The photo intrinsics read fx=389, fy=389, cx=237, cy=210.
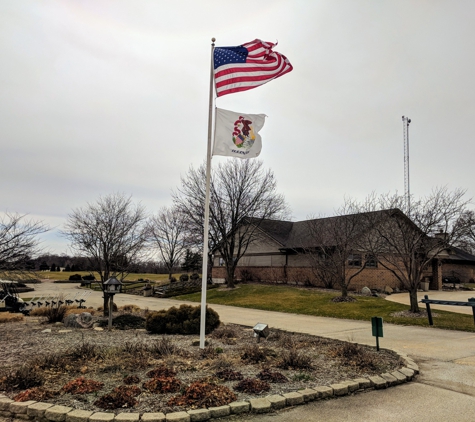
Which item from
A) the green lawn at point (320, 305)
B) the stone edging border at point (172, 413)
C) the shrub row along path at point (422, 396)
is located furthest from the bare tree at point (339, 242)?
the stone edging border at point (172, 413)

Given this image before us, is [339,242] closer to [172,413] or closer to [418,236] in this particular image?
[418,236]

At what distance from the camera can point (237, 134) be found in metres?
9.08

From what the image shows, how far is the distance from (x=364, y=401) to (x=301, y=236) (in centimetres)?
2933

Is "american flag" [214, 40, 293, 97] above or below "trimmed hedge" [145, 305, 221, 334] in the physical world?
above

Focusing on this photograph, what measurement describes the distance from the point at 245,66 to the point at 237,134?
69.3 inches

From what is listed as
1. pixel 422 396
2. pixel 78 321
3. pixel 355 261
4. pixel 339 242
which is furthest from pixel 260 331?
pixel 355 261

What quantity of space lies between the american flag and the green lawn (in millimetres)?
9994

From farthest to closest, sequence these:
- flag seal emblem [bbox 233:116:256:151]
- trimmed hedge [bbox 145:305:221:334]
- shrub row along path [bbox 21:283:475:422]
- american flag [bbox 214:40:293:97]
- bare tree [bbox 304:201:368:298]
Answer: bare tree [bbox 304:201:368:298], trimmed hedge [bbox 145:305:221:334], american flag [bbox 214:40:293:97], flag seal emblem [bbox 233:116:256:151], shrub row along path [bbox 21:283:475:422]

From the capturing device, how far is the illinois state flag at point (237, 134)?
894cm

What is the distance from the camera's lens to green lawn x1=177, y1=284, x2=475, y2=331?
1408cm

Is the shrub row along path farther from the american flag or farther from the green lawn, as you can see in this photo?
the american flag

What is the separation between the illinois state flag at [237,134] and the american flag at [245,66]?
701 millimetres

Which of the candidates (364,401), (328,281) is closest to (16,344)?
(364,401)

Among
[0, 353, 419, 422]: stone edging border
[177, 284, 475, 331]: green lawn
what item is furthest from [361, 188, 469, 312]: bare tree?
[0, 353, 419, 422]: stone edging border
